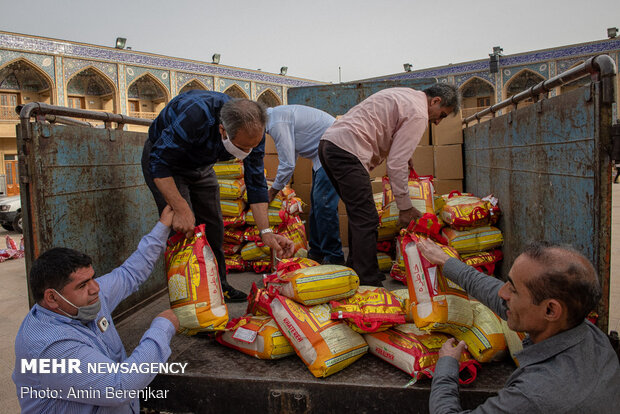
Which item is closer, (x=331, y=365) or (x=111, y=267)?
(x=331, y=365)

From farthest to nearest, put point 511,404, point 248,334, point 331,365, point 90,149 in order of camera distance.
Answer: point 90,149 → point 248,334 → point 331,365 → point 511,404

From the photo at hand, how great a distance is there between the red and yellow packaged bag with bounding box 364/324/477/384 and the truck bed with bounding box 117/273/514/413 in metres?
0.04

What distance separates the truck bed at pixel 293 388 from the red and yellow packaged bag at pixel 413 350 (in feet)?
0.13

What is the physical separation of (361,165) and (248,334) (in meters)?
1.21

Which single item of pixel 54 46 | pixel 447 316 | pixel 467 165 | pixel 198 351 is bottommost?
pixel 198 351

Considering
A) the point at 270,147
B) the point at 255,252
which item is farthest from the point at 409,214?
the point at 270,147

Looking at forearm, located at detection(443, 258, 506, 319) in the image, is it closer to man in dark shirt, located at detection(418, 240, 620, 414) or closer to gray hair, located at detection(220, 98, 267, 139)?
man in dark shirt, located at detection(418, 240, 620, 414)

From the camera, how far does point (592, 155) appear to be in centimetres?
158

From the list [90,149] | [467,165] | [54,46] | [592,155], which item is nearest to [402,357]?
[592,155]

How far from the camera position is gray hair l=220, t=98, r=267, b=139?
2.02m

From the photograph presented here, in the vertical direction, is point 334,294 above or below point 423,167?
below

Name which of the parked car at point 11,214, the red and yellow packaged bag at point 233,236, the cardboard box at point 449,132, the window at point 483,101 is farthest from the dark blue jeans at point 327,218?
the window at point 483,101

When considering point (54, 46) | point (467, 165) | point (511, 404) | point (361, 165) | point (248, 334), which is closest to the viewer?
point (511, 404)

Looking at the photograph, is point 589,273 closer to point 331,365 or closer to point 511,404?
point 511,404
